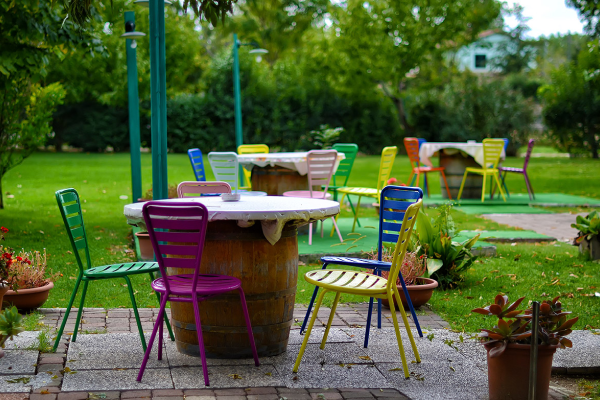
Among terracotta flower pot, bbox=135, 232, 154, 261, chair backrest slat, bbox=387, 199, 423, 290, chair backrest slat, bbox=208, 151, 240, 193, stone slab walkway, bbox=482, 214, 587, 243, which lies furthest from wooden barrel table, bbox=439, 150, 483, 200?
chair backrest slat, bbox=387, 199, 423, 290

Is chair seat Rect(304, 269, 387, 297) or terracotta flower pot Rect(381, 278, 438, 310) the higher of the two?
chair seat Rect(304, 269, 387, 297)

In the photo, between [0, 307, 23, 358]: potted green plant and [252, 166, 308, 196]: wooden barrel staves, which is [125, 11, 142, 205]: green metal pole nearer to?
[252, 166, 308, 196]: wooden barrel staves


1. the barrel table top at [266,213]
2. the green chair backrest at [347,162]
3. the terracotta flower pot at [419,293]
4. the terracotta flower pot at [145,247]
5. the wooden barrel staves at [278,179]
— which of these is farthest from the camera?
the green chair backrest at [347,162]

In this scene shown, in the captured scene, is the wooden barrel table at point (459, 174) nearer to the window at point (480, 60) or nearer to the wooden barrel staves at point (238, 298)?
the wooden barrel staves at point (238, 298)

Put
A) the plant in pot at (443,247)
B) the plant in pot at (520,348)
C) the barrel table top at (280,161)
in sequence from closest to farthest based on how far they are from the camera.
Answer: the plant in pot at (520,348) < the plant in pot at (443,247) < the barrel table top at (280,161)

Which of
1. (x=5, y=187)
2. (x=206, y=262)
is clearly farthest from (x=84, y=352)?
(x=5, y=187)

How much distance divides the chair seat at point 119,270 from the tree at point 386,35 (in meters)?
24.4

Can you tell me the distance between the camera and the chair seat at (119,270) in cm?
408

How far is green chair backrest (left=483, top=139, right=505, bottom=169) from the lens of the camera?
41.0 feet

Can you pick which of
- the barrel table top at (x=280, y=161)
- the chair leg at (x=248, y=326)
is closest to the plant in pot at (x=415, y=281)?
the chair leg at (x=248, y=326)

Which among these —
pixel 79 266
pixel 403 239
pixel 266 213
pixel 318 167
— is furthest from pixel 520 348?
pixel 318 167

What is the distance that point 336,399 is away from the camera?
3422 millimetres

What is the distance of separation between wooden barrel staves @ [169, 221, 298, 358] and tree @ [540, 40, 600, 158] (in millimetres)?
24598

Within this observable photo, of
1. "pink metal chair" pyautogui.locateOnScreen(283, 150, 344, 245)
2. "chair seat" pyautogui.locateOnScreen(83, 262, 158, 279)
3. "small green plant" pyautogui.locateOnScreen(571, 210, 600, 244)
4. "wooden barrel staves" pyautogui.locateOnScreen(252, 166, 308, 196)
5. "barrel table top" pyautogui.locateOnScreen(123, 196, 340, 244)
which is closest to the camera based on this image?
"barrel table top" pyautogui.locateOnScreen(123, 196, 340, 244)
